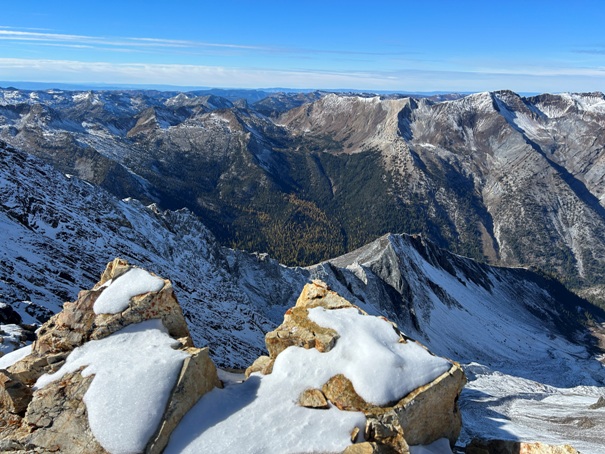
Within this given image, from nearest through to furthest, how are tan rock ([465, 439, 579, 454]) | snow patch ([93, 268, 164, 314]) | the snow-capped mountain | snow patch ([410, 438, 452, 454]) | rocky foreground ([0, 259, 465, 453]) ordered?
rocky foreground ([0, 259, 465, 453])
snow patch ([410, 438, 452, 454])
tan rock ([465, 439, 579, 454])
snow patch ([93, 268, 164, 314])
the snow-capped mountain

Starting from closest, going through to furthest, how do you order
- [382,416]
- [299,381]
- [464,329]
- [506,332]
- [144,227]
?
1. [382,416]
2. [299,381]
3. [144,227]
4. [464,329]
5. [506,332]

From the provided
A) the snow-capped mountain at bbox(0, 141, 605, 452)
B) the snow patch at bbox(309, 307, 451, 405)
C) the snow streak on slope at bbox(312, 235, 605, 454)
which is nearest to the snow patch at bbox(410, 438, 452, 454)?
the snow patch at bbox(309, 307, 451, 405)

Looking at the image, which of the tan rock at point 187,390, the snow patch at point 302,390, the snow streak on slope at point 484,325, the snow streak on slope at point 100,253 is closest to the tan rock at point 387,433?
the snow patch at point 302,390

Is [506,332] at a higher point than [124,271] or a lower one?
lower

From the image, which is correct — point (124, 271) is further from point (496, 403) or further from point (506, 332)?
point (506, 332)

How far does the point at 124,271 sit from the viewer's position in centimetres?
2425

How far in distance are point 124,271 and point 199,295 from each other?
127 ft

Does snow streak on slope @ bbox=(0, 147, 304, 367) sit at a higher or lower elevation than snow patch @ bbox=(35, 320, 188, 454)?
lower

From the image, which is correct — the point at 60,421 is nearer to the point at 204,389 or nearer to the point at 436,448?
the point at 204,389

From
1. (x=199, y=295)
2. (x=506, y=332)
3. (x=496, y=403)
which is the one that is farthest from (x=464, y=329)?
(x=199, y=295)

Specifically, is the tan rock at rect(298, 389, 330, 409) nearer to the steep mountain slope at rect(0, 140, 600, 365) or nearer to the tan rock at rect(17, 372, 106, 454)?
the tan rock at rect(17, 372, 106, 454)

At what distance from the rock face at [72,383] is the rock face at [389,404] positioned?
4.79 metres

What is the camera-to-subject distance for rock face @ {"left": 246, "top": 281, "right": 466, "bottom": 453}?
1762 cm

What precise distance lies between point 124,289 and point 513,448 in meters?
24.3
